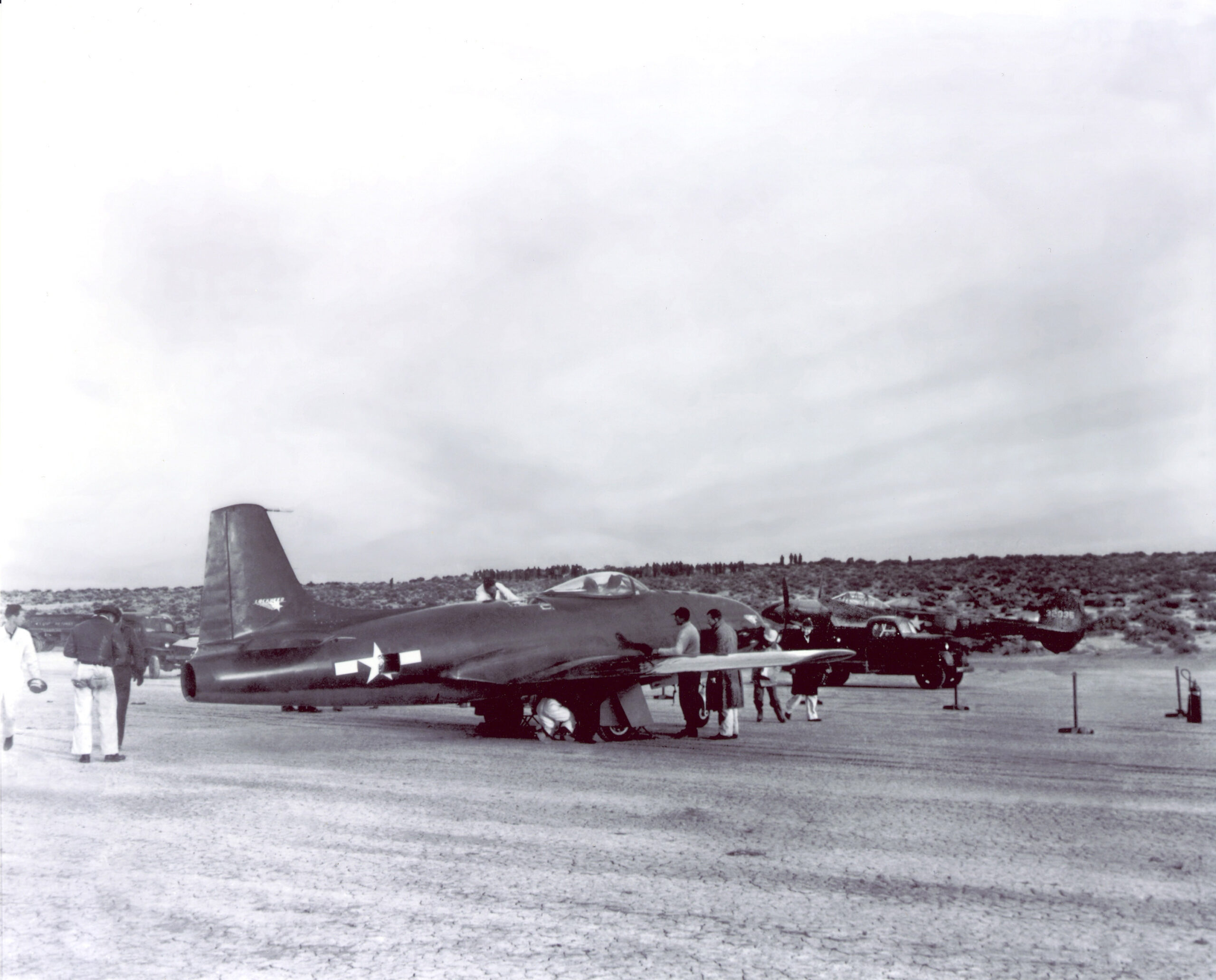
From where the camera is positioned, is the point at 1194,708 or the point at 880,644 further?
→ the point at 880,644

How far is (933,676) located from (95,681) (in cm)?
2020

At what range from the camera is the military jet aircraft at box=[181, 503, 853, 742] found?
13148mm

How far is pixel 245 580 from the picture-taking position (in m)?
13.9

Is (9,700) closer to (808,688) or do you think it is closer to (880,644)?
(808,688)

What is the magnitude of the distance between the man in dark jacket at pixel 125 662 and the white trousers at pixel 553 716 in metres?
5.68

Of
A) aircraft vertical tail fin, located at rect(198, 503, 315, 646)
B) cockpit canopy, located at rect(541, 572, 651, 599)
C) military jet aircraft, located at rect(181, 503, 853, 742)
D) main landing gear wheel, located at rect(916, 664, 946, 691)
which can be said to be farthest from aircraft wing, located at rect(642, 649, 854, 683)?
main landing gear wheel, located at rect(916, 664, 946, 691)

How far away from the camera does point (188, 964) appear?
5113mm

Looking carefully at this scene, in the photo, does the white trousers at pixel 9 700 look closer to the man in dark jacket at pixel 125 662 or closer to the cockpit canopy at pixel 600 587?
the man in dark jacket at pixel 125 662

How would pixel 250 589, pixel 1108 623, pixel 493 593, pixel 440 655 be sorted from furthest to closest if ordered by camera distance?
pixel 1108 623 < pixel 493 593 < pixel 440 655 < pixel 250 589

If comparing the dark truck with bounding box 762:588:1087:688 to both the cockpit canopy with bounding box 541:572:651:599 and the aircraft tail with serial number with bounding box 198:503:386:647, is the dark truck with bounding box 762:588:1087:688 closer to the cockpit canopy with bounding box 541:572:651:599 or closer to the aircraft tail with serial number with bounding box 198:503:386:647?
the cockpit canopy with bounding box 541:572:651:599

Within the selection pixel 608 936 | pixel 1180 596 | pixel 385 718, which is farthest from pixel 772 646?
pixel 1180 596

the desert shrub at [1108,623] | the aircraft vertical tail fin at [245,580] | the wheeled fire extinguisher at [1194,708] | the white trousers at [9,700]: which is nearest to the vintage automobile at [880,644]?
the wheeled fire extinguisher at [1194,708]

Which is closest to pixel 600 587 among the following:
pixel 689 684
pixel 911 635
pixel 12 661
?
pixel 689 684

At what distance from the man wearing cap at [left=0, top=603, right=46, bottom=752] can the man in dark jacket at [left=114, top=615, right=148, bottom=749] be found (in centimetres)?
88
